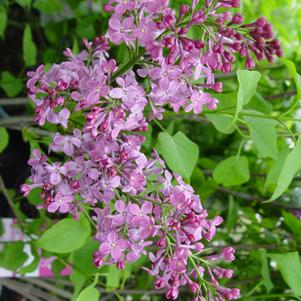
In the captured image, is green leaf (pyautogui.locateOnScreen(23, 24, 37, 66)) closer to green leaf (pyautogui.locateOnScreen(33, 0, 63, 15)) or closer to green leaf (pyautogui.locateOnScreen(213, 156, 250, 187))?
green leaf (pyautogui.locateOnScreen(33, 0, 63, 15))

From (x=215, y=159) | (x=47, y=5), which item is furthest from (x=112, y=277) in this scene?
(x=47, y=5)

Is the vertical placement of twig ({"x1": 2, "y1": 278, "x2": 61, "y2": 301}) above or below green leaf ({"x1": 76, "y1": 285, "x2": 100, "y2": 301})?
below

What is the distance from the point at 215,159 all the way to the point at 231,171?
390 mm

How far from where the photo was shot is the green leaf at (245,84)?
0.56m

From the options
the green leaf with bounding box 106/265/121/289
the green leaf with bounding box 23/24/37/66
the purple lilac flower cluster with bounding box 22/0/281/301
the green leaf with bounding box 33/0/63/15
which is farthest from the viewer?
the green leaf with bounding box 33/0/63/15

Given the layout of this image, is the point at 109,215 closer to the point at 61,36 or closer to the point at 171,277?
the point at 171,277

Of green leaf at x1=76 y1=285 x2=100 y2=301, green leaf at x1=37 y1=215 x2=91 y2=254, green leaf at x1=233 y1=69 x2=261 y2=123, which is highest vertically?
green leaf at x1=233 y1=69 x2=261 y2=123

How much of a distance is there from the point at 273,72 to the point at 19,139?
58 cm

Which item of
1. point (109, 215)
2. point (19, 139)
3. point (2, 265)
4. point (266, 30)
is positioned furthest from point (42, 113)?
point (19, 139)

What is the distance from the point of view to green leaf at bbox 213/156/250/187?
0.84 meters

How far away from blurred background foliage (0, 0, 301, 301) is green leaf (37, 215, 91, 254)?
0.08 meters

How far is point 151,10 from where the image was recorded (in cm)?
55

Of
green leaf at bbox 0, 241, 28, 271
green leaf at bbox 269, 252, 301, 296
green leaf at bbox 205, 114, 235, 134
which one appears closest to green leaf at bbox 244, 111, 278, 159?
green leaf at bbox 205, 114, 235, 134

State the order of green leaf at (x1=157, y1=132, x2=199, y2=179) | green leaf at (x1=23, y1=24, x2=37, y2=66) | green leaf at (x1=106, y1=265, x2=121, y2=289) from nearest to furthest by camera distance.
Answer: green leaf at (x1=157, y1=132, x2=199, y2=179)
green leaf at (x1=106, y1=265, x2=121, y2=289)
green leaf at (x1=23, y1=24, x2=37, y2=66)
